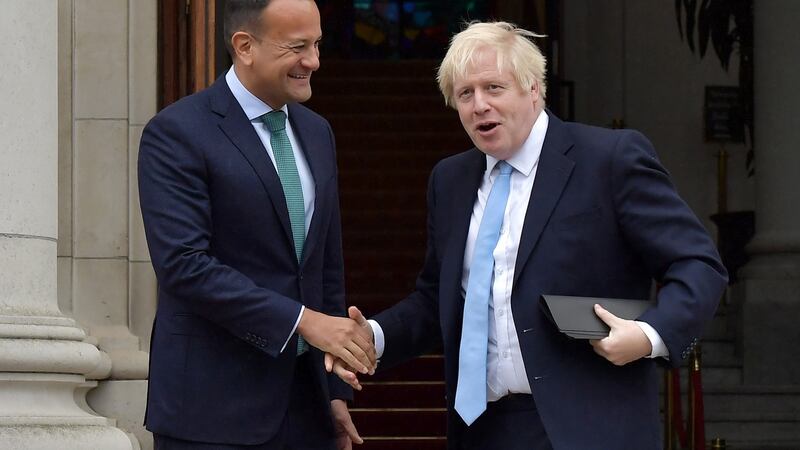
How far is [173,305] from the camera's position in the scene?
4.09 meters

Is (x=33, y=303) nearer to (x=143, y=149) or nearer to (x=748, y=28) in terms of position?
(x=143, y=149)

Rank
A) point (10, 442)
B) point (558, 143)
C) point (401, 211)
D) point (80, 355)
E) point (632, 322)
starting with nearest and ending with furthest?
point (632, 322) < point (558, 143) < point (10, 442) < point (80, 355) < point (401, 211)

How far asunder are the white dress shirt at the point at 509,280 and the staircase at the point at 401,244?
539 centimetres

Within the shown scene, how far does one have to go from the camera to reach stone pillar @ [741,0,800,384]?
11.6m

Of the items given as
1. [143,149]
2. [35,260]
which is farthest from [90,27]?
[143,149]

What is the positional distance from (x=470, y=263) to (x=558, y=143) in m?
0.38

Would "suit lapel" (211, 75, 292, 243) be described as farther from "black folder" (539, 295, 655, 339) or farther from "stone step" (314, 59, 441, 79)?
"stone step" (314, 59, 441, 79)

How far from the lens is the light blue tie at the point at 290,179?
416cm

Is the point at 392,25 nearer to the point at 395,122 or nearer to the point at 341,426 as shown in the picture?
the point at 395,122

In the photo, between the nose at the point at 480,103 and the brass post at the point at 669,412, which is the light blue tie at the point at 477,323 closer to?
the nose at the point at 480,103

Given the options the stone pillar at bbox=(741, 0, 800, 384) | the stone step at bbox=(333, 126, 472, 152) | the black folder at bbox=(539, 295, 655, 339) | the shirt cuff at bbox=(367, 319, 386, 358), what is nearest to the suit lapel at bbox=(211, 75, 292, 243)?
the shirt cuff at bbox=(367, 319, 386, 358)

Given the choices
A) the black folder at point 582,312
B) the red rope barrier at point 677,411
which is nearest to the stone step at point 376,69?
the red rope barrier at point 677,411

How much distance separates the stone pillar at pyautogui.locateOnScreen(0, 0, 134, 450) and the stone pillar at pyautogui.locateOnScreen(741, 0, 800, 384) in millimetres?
6983

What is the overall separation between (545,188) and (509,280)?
0.81 feet
